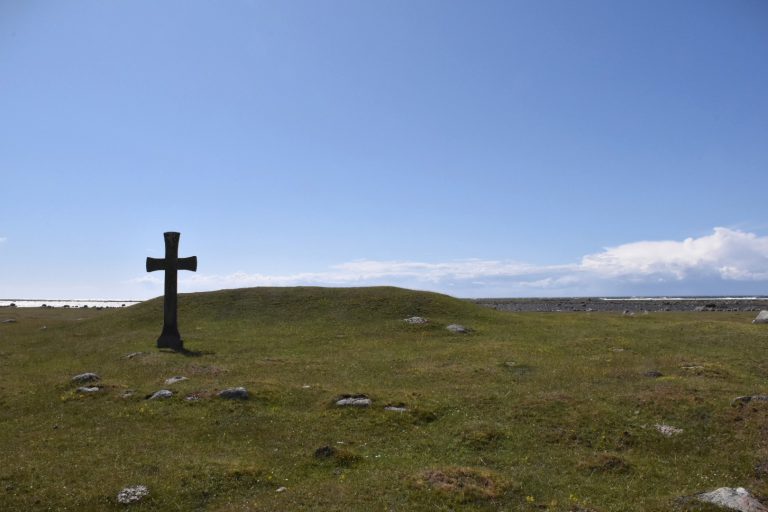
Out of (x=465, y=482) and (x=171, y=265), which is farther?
(x=171, y=265)

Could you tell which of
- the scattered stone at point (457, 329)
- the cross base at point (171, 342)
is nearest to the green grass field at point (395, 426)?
the cross base at point (171, 342)

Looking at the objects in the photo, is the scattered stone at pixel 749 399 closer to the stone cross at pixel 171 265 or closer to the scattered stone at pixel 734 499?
the scattered stone at pixel 734 499

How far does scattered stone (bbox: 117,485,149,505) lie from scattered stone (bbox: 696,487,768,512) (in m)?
17.2

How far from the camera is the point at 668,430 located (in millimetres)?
22719

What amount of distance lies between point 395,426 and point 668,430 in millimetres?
11516

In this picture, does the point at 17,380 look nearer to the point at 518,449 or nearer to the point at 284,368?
the point at 284,368

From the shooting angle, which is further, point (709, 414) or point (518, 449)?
point (709, 414)

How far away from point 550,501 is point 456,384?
48.2 feet

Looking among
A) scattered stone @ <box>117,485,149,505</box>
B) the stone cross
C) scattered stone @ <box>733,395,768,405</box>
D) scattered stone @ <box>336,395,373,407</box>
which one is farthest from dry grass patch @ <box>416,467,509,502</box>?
the stone cross

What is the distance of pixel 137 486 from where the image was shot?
1733 centimetres

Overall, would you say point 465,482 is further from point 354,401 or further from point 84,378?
point 84,378

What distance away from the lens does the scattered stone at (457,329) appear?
51275 mm

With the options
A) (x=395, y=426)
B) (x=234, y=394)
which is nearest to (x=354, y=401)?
(x=395, y=426)

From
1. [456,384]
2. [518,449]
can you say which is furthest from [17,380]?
[518,449]
